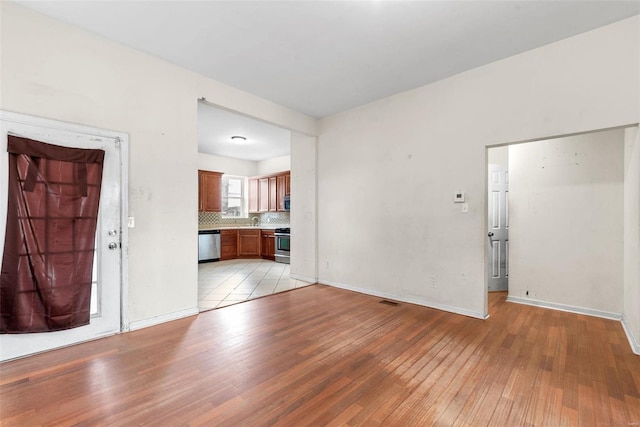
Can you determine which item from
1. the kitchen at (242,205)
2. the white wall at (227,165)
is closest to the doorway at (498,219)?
the kitchen at (242,205)

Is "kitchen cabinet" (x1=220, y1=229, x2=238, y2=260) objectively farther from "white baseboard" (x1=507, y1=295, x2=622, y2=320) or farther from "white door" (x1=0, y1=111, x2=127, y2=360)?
"white baseboard" (x1=507, y1=295, x2=622, y2=320)

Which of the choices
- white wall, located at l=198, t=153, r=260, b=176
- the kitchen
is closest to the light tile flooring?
the kitchen

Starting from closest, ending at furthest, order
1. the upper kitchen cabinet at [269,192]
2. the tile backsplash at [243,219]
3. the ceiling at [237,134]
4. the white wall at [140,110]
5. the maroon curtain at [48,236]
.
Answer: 1. the maroon curtain at [48,236]
2. the white wall at [140,110]
3. the ceiling at [237,134]
4. the upper kitchen cabinet at [269,192]
5. the tile backsplash at [243,219]

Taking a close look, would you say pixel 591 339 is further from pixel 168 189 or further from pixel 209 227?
pixel 209 227

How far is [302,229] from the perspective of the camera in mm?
5543

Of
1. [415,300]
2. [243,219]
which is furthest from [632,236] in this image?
[243,219]

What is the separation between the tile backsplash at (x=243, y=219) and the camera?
8375 mm

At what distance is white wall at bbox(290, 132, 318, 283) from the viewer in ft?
17.6

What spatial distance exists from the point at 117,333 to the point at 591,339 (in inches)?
193

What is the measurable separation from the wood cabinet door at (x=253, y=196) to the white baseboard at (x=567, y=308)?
6.94 meters

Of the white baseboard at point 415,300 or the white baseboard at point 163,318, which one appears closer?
the white baseboard at point 163,318

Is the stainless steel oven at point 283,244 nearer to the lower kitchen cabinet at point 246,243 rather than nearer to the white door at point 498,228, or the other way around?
the lower kitchen cabinet at point 246,243

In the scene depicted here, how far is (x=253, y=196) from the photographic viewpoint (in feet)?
29.6

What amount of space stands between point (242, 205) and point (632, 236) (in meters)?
8.64
